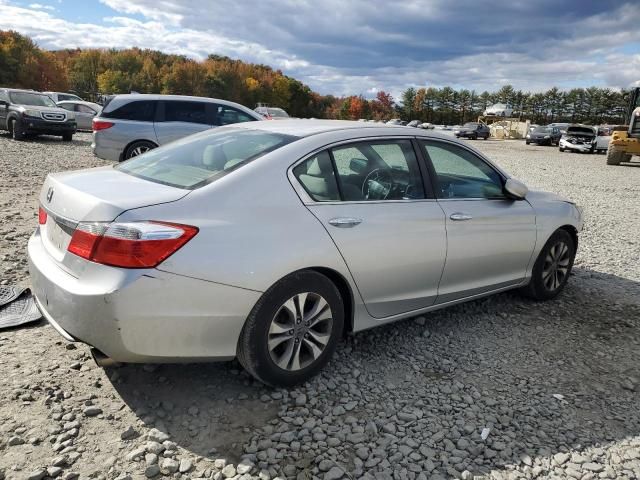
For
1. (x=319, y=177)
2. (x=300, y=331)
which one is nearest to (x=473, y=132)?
(x=319, y=177)

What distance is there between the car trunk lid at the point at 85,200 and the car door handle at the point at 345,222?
0.86 m

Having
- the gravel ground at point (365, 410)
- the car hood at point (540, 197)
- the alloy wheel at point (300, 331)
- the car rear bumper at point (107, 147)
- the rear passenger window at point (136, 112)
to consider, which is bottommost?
the gravel ground at point (365, 410)

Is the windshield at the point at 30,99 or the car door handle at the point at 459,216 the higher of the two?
the windshield at the point at 30,99

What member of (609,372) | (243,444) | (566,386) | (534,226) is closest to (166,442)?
(243,444)

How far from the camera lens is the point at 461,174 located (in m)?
4.23

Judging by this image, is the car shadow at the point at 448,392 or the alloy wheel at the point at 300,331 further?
the alloy wheel at the point at 300,331

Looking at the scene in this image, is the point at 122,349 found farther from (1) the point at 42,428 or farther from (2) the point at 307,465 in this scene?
(2) the point at 307,465

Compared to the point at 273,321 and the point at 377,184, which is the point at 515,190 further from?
the point at 273,321

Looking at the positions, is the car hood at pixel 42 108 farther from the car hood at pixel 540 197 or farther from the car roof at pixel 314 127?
the car hood at pixel 540 197

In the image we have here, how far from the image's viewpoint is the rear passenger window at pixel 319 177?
3.16 meters

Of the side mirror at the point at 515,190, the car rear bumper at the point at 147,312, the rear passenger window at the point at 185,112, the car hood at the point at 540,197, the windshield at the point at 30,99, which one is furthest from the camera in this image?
the windshield at the point at 30,99

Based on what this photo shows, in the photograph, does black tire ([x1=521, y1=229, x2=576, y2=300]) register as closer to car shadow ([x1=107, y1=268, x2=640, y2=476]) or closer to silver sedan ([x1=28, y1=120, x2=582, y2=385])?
car shadow ([x1=107, y1=268, x2=640, y2=476])

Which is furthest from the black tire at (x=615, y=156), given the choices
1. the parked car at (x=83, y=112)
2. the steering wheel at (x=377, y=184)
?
the parked car at (x=83, y=112)

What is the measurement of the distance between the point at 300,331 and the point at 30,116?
1814 cm
